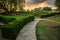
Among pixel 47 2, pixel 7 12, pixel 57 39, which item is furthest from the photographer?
pixel 47 2

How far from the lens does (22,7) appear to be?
85.9 ft

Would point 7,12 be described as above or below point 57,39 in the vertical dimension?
below

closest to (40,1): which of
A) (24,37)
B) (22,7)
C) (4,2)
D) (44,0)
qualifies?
(44,0)

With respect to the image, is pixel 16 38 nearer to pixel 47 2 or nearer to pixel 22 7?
pixel 22 7

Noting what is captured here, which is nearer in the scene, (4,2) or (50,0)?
(4,2)

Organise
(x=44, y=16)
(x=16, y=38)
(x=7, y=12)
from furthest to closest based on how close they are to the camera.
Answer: (x=7, y=12), (x=44, y=16), (x=16, y=38)

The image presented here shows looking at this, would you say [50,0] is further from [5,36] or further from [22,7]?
[5,36]

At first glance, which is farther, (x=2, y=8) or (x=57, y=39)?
(x=2, y=8)

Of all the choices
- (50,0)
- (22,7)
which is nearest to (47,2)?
(50,0)

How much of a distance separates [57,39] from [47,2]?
3569 cm

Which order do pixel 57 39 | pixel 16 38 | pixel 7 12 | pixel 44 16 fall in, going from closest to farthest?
pixel 57 39 → pixel 16 38 → pixel 44 16 → pixel 7 12

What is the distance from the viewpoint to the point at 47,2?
44.8 m

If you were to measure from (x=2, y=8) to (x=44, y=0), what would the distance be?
22.6 m

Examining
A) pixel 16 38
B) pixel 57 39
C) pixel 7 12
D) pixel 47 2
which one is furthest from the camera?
pixel 47 2
